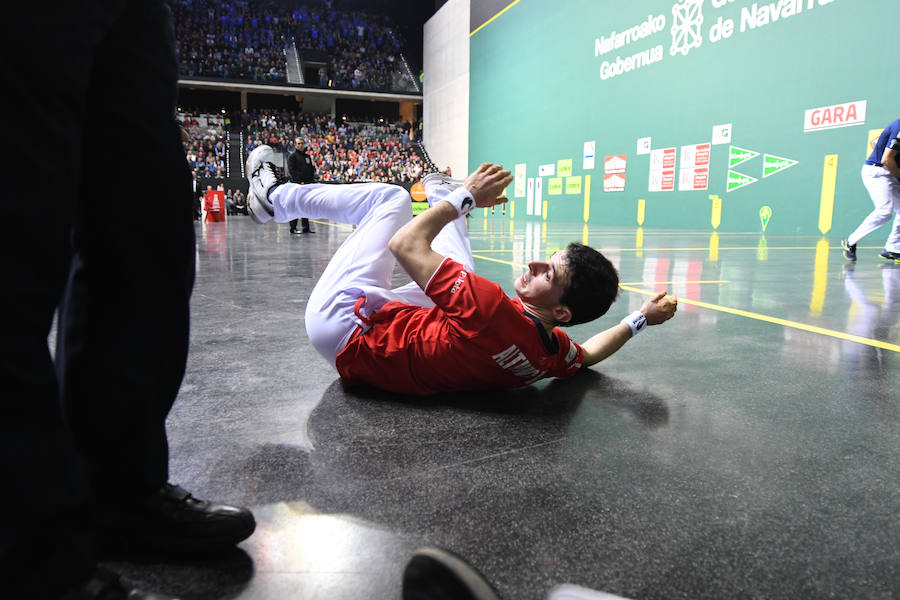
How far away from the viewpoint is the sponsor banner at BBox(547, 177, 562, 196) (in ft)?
52.7

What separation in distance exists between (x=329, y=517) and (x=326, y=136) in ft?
89.8

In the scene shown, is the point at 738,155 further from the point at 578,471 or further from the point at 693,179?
the point at 578,471

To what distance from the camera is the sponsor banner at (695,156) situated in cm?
1106

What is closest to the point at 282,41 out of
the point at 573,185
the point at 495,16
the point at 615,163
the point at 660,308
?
the point at 495,16

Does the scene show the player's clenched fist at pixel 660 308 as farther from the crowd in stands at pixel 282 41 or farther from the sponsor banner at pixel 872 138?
the crowd in stands at pixel 282 41

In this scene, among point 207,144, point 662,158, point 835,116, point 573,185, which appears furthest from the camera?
point 207,144

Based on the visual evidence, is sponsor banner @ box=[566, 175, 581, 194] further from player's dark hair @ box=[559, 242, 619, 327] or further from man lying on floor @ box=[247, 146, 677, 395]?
player's dark hair @ box=[559, 242, 619, 327]

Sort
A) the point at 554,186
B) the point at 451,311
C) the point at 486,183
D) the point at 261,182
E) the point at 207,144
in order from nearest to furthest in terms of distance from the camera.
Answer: the point at 451,311 < the point at 486,183 < the point at 261,182 < the point at 554,186 < the point at 207,144

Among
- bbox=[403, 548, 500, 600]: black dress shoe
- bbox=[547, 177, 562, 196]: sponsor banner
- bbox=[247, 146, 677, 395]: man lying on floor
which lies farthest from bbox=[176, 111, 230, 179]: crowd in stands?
bbox=[403, 548, 500, 600]: black dress shoe

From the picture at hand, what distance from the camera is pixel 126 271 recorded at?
842 millimetres

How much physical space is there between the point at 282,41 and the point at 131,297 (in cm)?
3202

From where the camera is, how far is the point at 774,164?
9781mm

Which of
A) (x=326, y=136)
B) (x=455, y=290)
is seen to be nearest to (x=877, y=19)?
(x=455, y=290)

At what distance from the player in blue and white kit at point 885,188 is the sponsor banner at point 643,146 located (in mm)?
6843
